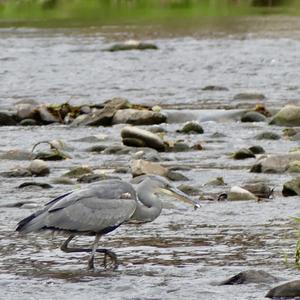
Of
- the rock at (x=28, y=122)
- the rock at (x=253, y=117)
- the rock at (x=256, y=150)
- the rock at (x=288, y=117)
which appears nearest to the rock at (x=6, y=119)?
the rock at (x=28, y=122)

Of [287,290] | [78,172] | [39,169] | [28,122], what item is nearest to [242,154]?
[78,172]

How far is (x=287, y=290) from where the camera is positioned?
23.3 ft

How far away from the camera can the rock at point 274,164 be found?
1178cm

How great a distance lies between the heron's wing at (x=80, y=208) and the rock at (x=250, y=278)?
1003 millimetres

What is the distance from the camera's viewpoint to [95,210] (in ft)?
27.2

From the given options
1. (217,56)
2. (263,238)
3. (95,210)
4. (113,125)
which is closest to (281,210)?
(263,238)

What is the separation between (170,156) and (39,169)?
64.6 inches

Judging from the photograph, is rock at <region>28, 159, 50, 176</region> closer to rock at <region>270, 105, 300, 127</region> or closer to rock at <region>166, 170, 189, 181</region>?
rock at <region>166, 170, 189, 181</region>

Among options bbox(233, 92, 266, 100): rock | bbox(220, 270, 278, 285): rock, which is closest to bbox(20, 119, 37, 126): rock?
bbox(233, 92, 266, 100): rock

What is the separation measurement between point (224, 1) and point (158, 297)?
98.1ft

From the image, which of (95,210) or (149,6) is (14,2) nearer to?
(149,6)

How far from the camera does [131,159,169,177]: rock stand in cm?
1148

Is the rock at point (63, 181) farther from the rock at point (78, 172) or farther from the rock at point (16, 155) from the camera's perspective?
the rock at point (16, 155)

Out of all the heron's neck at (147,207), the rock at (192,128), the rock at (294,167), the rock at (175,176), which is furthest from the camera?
the rock at (192,128)
